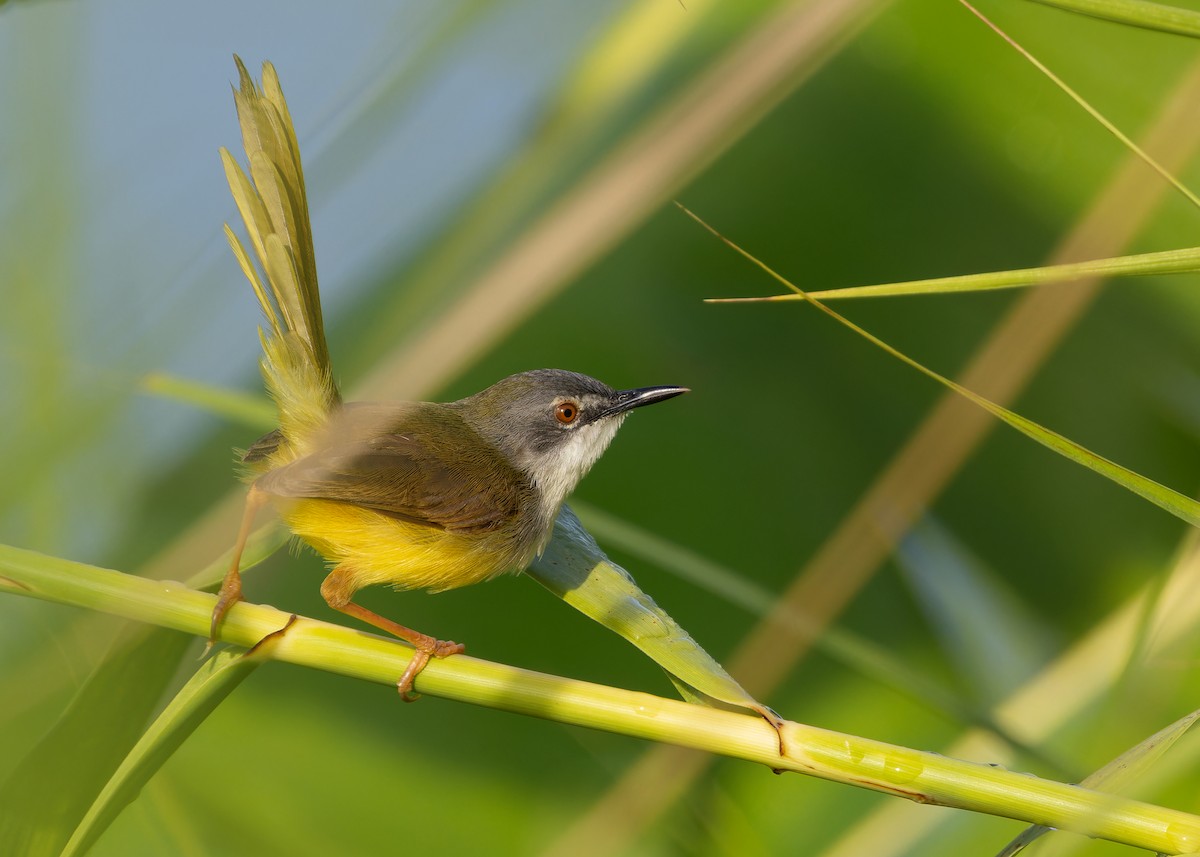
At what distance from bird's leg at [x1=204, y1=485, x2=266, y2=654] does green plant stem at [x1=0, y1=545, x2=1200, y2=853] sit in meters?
0.02

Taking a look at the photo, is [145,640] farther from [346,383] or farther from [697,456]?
[697,456]

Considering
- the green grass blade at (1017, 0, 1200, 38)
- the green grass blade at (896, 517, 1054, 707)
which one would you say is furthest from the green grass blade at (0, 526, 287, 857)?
the green grass blade at (896, 517, 1054, 707)

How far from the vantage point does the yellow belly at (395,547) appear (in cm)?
176

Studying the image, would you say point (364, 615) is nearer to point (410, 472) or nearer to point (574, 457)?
point (410, 472)

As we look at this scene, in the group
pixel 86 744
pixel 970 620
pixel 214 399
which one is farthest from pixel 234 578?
pixel 970 620

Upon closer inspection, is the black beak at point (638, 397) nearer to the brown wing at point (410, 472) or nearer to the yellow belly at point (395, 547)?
the brown wing at point (410, 472)

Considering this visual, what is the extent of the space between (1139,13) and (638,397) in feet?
4.34

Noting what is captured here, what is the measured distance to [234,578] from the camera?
1.36 m

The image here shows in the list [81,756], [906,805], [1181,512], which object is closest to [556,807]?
[906,805]

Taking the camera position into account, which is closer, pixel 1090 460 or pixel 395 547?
pixel 1090 460

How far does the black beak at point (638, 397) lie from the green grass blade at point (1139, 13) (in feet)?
3.82

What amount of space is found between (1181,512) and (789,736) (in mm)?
496

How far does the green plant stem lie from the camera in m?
1.06

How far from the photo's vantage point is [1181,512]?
3.36ft
